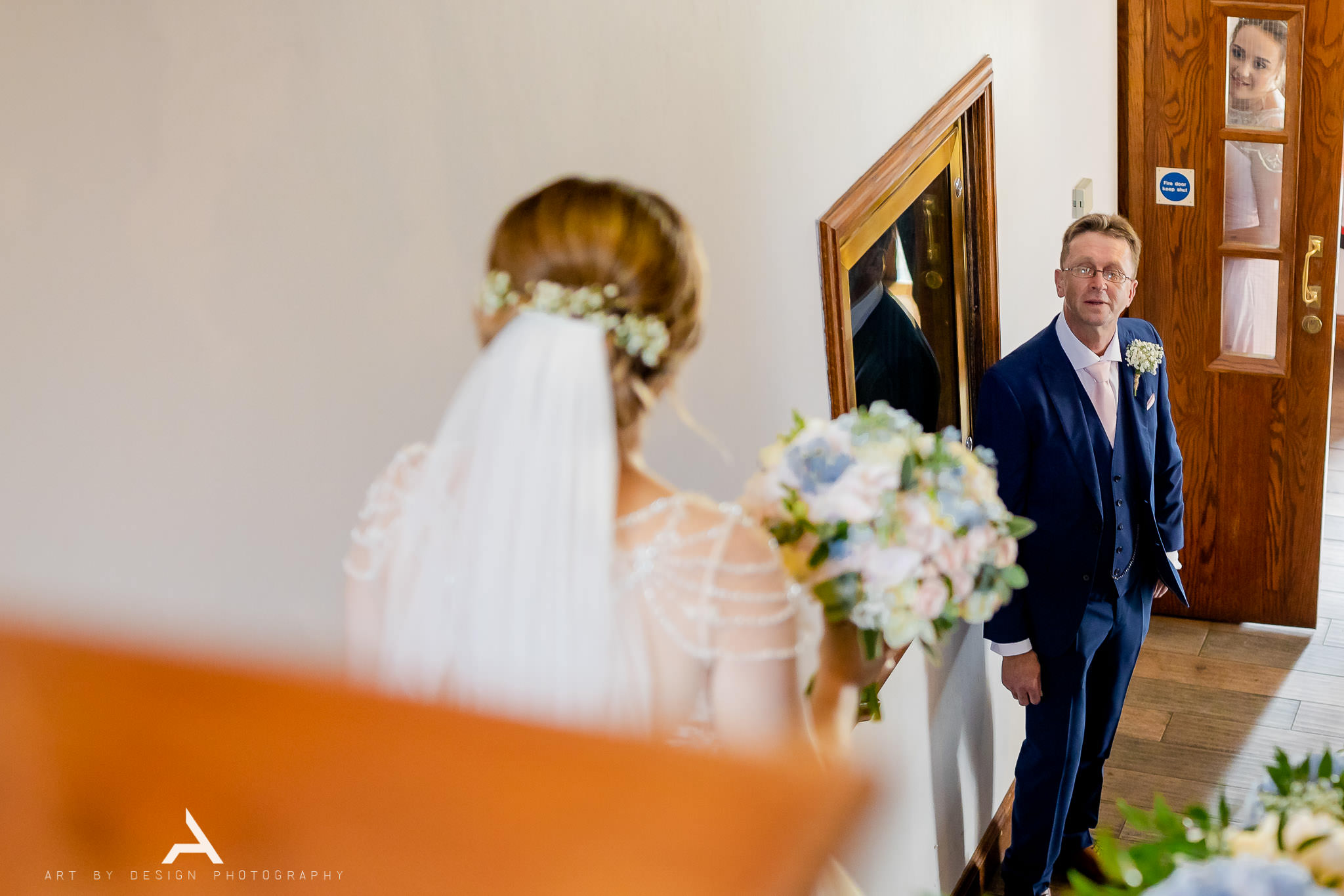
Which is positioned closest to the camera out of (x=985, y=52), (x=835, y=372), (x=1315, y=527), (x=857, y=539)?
(x=857, y=539)

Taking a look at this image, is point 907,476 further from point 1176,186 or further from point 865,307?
point 1176,186

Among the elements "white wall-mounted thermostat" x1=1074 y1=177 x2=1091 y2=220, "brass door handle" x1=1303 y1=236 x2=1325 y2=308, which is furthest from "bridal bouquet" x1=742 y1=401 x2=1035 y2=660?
"brass door handle" x1=1303 y1=236 x2=1325 y2=308

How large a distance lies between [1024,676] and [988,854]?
675 millimetres

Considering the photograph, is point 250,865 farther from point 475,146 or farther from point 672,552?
point 475,146

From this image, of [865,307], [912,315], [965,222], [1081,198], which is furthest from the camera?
[1081,198]

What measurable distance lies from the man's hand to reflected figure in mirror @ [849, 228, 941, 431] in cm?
63

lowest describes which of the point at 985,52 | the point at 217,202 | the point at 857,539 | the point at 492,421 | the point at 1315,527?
the point at 1315,527

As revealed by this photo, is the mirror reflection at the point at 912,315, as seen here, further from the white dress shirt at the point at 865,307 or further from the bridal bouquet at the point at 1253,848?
the bridal bouquet at the point at 1253,848

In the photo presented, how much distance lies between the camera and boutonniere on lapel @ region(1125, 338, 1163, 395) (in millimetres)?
2992

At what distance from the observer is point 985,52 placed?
9.61 feet

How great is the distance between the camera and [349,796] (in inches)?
8.5

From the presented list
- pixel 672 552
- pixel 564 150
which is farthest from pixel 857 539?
pixel 564 150

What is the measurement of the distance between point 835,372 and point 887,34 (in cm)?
68

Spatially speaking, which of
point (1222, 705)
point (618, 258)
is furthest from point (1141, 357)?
point (618, 258)
